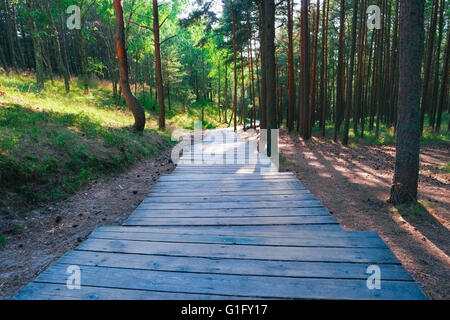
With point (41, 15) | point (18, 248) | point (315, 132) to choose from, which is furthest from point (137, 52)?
point (18, 248)

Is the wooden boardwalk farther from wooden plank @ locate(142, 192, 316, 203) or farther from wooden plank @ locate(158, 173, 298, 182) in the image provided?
wooden plank @ locate(158, 173, 298, 182)

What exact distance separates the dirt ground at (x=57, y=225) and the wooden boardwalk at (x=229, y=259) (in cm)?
114

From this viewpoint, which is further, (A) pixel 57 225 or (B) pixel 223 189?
(B) pixel 223 189

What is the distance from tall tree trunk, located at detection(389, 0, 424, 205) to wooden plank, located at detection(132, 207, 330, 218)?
122 inches

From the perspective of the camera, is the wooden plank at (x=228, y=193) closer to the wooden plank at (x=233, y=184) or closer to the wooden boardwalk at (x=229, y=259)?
the wooden plank at (x=233, y=184)

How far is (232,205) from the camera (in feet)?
12.7

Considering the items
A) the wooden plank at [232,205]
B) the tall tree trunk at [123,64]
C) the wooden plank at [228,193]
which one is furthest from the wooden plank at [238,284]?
the tall tree trunk at [123,64]

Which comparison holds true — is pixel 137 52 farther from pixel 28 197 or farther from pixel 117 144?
pixel 28 197

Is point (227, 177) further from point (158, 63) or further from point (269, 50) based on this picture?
point (158, 63)

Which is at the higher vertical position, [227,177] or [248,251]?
[248,251]

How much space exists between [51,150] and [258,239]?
563 cm

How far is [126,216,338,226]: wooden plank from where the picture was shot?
124 inches

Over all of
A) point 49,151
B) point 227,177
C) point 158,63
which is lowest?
point 227,177

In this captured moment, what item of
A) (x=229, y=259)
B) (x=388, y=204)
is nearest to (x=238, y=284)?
(x=229, y=259)
